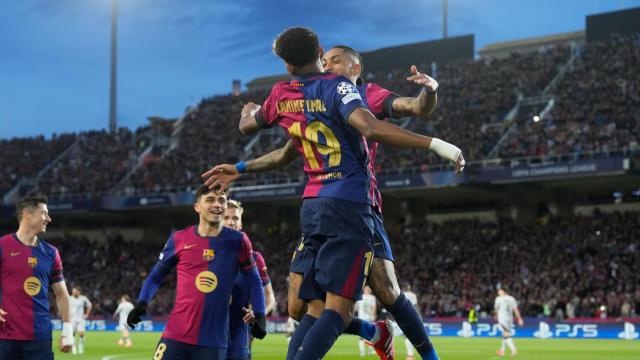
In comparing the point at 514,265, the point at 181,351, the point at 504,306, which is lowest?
the point at 181,351

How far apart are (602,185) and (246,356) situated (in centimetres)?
3493

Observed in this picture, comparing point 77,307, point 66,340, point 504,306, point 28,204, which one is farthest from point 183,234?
point 77,307

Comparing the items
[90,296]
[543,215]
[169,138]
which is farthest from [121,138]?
[543,215]

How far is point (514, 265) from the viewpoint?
38094 mm

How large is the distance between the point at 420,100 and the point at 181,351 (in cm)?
299

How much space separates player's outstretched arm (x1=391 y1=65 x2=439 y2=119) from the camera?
594cm

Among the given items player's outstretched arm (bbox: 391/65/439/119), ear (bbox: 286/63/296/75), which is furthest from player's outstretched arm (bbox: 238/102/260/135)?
player's outstretched arm (bbox: 391/65/439/119)

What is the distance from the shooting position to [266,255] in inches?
1877

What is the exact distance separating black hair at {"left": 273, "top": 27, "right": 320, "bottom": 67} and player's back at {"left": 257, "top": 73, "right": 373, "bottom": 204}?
0.41 feet

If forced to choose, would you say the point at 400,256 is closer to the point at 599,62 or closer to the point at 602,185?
the point at 602,185

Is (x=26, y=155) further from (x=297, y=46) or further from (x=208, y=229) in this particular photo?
(x=297, y=46)

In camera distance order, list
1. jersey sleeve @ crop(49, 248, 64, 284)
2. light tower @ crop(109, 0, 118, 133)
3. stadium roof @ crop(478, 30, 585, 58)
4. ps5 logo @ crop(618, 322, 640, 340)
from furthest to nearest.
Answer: stadium roof @ crop(478, 30, 585, 58)
light tower @ crop(109, 0, 118, 133)
ps5 logo @ crop(618, 322, 640, 340)
jersey sleeve @ crop(49, 248, 64, 284)

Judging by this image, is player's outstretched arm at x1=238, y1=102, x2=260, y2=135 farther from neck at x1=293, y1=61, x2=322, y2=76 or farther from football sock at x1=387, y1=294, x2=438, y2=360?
football sock at x1=387, y1=294, x2=438, y2=360

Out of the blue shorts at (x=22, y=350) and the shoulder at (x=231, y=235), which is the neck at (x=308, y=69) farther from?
the blue shorts at (x=22, y=350)
